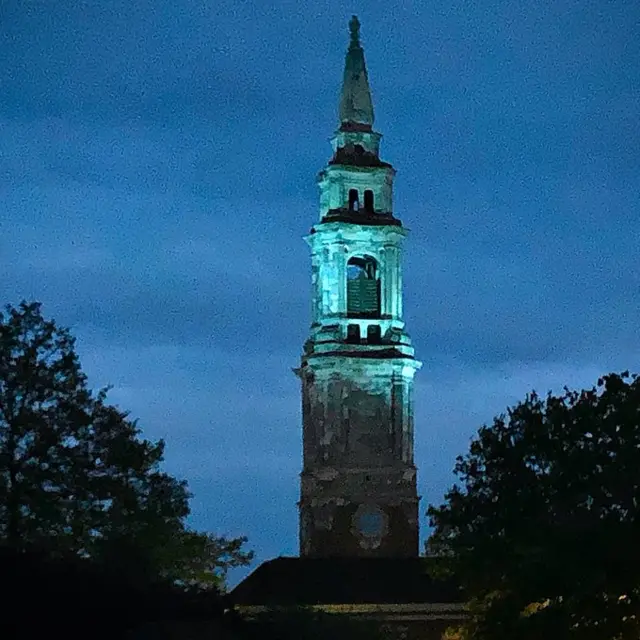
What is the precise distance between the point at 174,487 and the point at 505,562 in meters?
9.62

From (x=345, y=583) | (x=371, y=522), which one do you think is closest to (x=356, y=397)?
(x=371, y=522)

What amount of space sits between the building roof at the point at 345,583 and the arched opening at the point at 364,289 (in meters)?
12.2

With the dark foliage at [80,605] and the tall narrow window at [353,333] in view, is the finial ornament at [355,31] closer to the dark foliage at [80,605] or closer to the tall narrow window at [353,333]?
the tall narrow window at [353,333]

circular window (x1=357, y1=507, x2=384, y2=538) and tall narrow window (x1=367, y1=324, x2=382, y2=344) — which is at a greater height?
tall narrow window (x1=367, y1=324, x2=382, y2=344)

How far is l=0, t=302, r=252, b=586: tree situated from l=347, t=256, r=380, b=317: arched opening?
2753cm

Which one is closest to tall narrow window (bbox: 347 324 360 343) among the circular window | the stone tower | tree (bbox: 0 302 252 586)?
the stone tower

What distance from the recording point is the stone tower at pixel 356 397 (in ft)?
222

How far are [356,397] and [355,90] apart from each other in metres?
14.4

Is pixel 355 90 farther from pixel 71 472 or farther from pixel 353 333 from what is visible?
pixel 71 472

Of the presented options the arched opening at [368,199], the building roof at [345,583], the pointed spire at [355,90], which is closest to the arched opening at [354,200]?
the arched opening at [368,199]

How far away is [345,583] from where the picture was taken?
5962 centimetres

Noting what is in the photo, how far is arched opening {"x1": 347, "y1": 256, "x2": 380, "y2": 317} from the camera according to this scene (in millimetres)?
69250

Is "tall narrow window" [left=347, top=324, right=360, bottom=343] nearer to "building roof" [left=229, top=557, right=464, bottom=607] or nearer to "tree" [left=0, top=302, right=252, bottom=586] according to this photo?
"building roof" [left=229, top=557, right=464, bottom=607]

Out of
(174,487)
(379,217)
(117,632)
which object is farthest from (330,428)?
(117,632)
